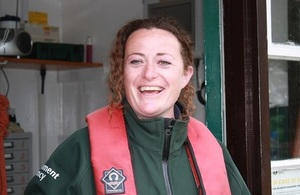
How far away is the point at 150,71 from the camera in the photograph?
1599 mm

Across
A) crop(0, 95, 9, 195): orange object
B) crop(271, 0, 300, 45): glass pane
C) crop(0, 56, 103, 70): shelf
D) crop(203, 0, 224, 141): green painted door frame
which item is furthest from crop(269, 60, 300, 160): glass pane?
crop(0, 56, 103, 70): shelf

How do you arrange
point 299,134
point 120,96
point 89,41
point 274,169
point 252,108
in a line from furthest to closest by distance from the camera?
point 89,41 < point 299,134 < point 274,169 < point 252,108 < point 120,96

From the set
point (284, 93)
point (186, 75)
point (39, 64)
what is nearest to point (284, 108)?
point (284, 93)

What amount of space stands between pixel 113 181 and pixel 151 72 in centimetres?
32

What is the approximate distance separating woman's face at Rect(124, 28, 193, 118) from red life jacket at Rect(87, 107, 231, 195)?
0.32ft

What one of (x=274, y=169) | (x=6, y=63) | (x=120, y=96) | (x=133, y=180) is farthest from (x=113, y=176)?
(x=6, y=63)

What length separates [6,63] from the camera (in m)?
4.96

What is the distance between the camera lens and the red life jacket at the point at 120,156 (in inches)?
61.1

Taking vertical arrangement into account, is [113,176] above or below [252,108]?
below

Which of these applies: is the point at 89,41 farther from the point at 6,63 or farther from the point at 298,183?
the point at 298,183

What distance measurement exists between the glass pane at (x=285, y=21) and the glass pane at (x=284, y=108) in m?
0.10

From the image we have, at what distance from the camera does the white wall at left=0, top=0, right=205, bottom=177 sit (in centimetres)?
534

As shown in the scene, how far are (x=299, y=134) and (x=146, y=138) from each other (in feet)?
3.95

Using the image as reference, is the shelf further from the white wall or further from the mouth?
the mouth
